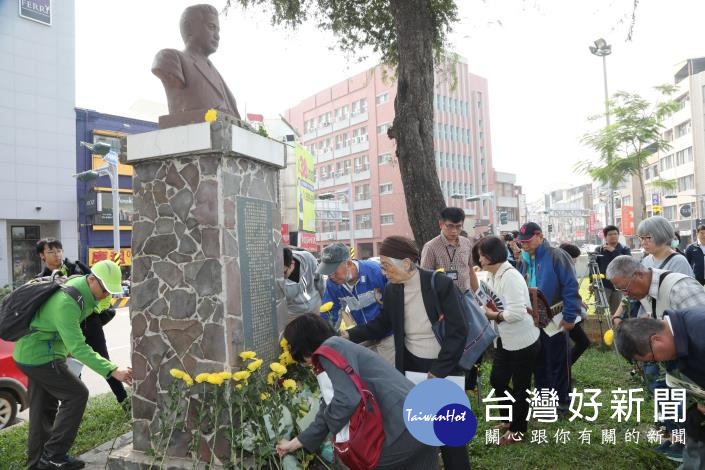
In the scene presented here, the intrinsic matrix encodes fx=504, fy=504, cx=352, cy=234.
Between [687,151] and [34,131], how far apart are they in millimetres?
47464

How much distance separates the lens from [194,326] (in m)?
3.73

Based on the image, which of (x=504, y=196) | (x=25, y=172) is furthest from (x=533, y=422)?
(x=504, y=196)

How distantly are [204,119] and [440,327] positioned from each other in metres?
2.35

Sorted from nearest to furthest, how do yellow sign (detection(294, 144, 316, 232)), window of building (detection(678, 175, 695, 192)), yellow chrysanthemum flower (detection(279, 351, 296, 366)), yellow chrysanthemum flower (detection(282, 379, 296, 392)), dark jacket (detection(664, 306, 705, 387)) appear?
dark jacket (detection(664, 306, 705, 387)) → yellow chrysanthemum flower (detection(282, 379, 296, 392)) → yellow chrysanthemum flower (detection(279, 351, 296, 366)) → yellow sign (detection(294, 144, 316, 232)) → window of building (detection(678, 175, 695, 192))

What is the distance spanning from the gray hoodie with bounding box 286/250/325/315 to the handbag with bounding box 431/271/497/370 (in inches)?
59.2

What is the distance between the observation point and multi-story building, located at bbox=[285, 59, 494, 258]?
143ft

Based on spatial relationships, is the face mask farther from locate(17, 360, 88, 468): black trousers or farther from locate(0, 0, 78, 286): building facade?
locate(0, 0, 78, 286): building facade

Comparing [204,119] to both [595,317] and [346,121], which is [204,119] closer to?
[595,317]

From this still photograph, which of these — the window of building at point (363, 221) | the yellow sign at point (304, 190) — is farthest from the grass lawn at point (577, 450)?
the window of building at point (363, 221)

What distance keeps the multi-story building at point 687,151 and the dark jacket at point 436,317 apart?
40.7 meters

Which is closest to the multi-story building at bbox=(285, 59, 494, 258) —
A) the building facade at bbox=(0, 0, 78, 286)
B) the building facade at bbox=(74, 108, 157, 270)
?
the building facade at bbox=(74, 108, 157, 270)

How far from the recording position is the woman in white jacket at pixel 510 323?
158 inches

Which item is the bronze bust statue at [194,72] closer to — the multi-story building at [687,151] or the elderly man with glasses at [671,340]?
the elderly man with glasses at [671,340]

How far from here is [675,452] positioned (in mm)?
3910
